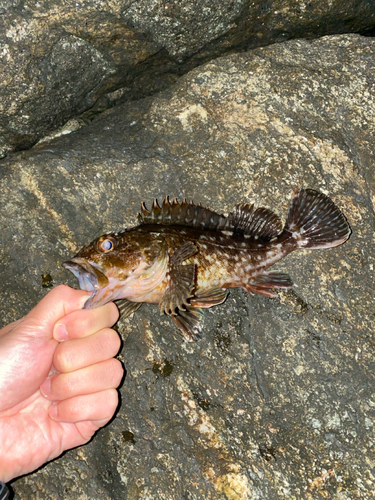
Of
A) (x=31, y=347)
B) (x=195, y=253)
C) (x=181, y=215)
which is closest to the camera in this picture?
(x=31, y=347)

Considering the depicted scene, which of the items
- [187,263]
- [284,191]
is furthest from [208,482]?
[284,191]

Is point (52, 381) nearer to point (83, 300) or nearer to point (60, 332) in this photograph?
point (60, 332)

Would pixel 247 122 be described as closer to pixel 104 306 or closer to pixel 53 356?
pixel 104 306

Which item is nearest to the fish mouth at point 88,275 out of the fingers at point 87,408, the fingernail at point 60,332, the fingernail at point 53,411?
the fingernail at point 60,332

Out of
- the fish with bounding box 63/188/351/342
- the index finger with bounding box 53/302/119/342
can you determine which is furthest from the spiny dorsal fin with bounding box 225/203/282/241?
the index finger with bounding box 53/302/119/342

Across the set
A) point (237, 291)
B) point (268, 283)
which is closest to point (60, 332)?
point (237, 291)

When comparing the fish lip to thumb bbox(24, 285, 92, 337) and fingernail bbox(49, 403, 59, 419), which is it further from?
fingernail bbox(49, 403, 59, 419)
